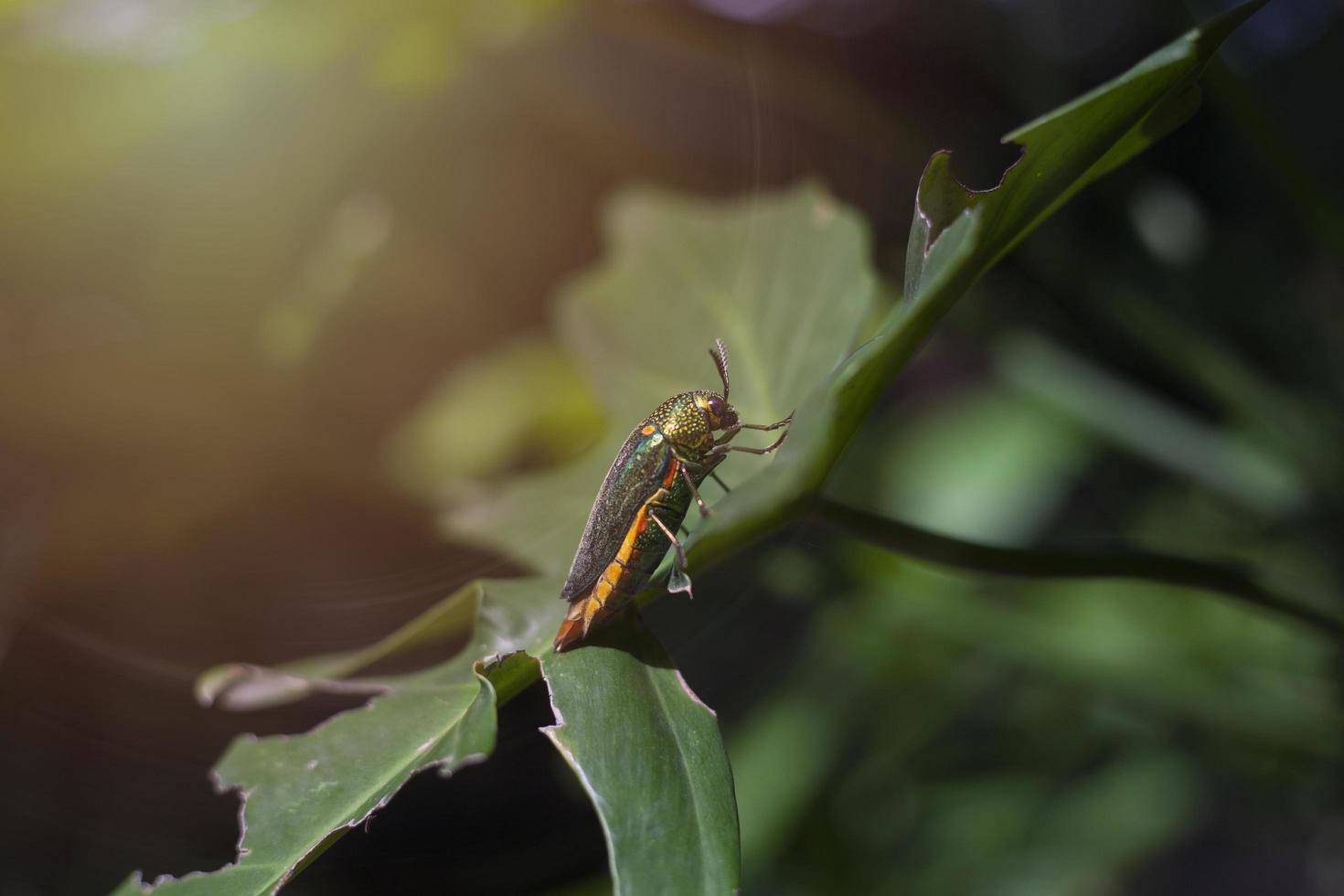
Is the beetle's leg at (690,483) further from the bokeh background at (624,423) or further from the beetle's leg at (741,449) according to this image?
the bokeh background at (624,423)

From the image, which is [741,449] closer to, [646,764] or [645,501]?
[645,501]

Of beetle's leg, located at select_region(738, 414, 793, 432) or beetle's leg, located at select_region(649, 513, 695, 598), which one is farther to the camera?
beetle's leg, located at select_region(738, 414, 793, 432)

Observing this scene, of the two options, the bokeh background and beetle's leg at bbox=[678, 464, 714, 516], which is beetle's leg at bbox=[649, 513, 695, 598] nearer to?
beetle's leg at bbox=[678, 464, 714, 516]

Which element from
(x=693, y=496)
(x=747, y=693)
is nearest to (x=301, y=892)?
(x=693, y=496)

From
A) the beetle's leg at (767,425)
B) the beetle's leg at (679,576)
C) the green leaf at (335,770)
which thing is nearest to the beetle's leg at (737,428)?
the beetle's leg at (767,425)

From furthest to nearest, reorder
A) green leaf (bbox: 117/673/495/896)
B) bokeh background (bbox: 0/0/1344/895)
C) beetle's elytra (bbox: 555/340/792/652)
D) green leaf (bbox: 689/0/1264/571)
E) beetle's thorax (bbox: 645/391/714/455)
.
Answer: bokeh background (bbox: 0/0/1344/895) < beetle's thorax (bbox: 645/391/714/455) < beetle's elytra (bbox: 555/340/792/652) < green leaf (bbox: 117/673/495/896) < green leaf (bbox: 689/0/1264/571)

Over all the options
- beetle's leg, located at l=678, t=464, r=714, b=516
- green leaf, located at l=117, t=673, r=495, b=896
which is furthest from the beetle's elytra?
green leaf, located at l=117, t=673, r=495, b=896

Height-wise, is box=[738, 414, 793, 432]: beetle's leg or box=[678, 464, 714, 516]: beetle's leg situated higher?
box=[678, 464, 714, 516]: beetle's leg

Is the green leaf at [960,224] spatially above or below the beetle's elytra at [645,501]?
above
